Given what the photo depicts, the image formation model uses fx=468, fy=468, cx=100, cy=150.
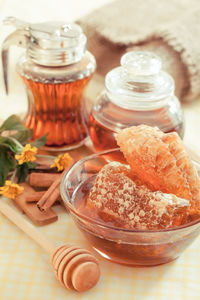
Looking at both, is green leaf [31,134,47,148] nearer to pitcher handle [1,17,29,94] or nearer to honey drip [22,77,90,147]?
honey drip [22,77,90,147]

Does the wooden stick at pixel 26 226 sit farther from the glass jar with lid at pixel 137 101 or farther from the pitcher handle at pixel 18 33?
the pitcher handle at pixel 18 33

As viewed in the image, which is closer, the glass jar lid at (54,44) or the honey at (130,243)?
the honey at (130,243)

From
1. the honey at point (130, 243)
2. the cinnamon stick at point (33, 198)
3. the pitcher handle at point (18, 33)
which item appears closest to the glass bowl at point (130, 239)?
the honey at point (130, 243)

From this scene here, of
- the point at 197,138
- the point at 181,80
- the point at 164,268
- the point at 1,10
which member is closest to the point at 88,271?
the point at 164,268

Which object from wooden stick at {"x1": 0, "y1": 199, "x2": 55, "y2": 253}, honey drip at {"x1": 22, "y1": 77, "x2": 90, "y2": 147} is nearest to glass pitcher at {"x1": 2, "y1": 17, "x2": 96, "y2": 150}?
honey drip at {"x1": 22, "y1": 77, "x2": 90, "y2": 147}

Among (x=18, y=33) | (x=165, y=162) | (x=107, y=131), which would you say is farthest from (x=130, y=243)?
(x=18, y=33)
